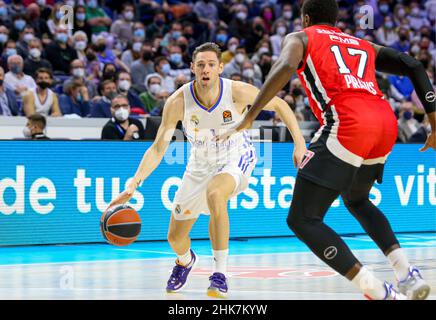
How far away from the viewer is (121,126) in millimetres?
12953

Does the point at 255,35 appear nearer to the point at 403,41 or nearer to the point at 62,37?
the point at 403,41

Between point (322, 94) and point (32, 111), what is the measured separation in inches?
345

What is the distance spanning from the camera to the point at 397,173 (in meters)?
13.5

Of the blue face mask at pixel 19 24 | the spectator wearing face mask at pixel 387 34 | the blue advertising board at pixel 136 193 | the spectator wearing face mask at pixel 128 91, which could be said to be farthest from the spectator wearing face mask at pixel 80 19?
the spectator wearing face mask at pixel 387 34

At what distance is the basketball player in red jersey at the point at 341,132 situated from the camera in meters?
5.69

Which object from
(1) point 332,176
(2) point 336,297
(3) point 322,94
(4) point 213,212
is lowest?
(2) point 336,297

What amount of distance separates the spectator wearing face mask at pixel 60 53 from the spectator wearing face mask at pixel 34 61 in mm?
563

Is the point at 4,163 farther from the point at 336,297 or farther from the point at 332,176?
the point at 332,176

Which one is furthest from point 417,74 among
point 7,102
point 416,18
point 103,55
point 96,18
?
point 416,18

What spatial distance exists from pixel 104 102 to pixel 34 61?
1767mm

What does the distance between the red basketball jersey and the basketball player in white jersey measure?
131 centimetres

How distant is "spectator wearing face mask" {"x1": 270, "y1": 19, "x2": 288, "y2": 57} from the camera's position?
19714 mm

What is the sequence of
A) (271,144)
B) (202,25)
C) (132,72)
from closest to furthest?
(271,144)
(132,72)
(202,25)
